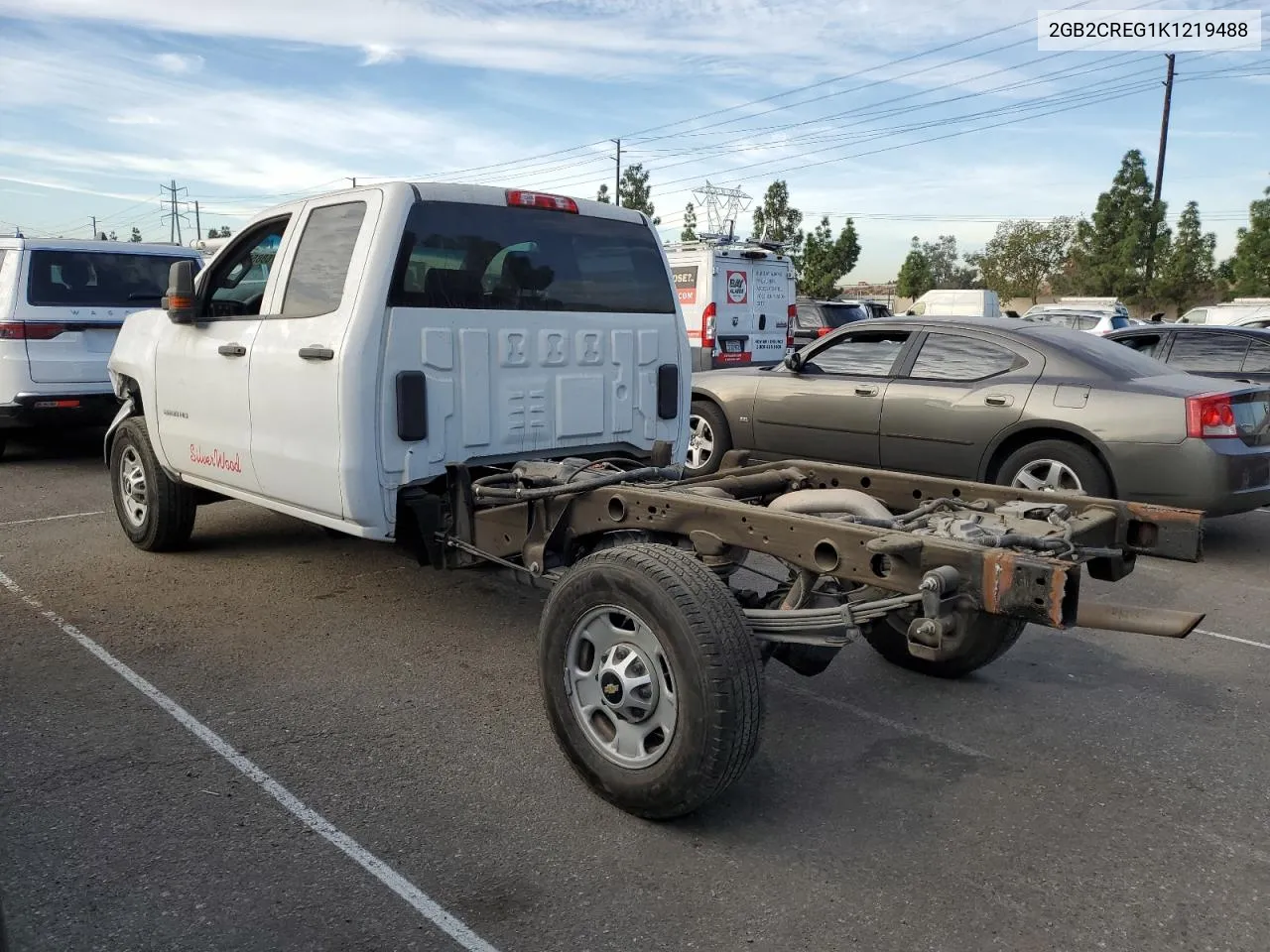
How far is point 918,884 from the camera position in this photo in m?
3.01

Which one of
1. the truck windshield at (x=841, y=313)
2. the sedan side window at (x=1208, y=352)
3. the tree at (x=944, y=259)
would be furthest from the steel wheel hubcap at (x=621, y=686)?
the tree at (x=944, y=259)

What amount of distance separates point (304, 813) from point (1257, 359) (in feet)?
27.8

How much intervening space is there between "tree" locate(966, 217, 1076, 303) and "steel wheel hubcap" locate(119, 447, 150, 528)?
6486 centimetres

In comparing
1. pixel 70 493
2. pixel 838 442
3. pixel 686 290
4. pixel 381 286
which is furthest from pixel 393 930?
pixel 686 290

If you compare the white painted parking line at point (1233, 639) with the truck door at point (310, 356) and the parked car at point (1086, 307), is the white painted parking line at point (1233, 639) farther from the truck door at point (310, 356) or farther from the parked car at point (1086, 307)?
the parked car at point (1086, 307)

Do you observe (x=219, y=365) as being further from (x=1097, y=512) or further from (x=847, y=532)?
(x=1097, y=512)

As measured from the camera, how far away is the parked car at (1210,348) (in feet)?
28.6

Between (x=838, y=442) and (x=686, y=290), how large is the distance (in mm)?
6783

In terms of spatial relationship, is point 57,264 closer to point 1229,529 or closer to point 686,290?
point 686,290

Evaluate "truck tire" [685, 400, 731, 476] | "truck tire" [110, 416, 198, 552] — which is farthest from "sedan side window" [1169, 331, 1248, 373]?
"truck tire" [110, 416, 198, 552]

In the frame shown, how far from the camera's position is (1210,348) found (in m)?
8.96

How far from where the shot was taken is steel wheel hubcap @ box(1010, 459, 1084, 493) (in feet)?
22.9

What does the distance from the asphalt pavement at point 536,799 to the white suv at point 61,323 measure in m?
4.14

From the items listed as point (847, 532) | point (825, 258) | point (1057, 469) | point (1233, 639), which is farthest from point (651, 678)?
point (825, 258)
